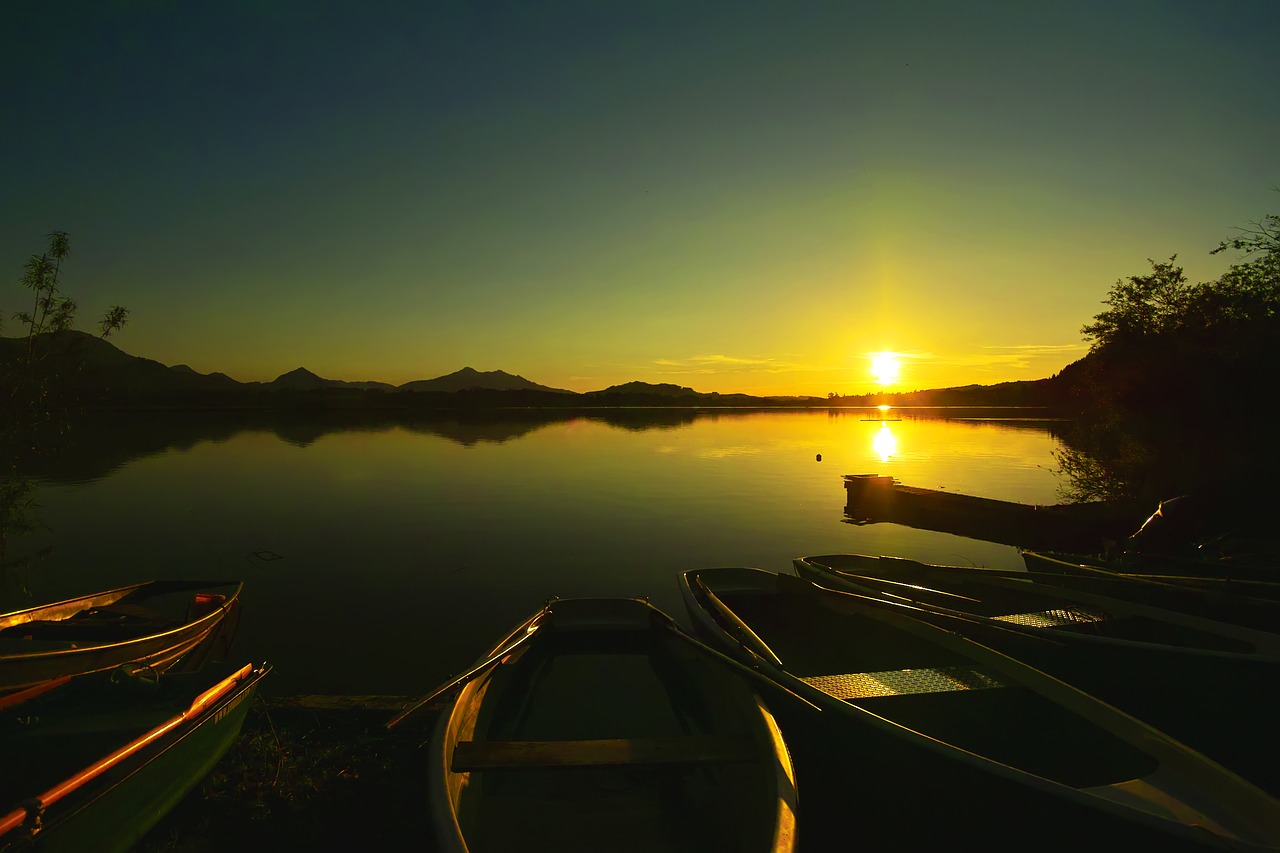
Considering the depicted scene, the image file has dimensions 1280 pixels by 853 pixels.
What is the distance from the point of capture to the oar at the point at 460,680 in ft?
18.3

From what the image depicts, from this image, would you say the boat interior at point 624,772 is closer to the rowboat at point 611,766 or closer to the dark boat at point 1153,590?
the rowboat at point 611,766

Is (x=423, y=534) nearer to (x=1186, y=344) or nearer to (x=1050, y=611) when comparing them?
(x=1050, y=611)

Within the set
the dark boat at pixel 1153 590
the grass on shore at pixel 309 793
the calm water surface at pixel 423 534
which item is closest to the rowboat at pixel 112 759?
the grass on shore at pixel 309 793

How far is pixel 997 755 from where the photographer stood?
6.13 m

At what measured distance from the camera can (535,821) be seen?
17.1 feet

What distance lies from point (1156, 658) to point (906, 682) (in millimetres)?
2759

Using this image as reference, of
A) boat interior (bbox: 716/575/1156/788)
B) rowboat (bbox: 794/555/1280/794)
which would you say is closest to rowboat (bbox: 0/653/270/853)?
boat interior (bbox: 716/575/1156/788)

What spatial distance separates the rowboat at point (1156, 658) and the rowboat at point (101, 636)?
10674mm

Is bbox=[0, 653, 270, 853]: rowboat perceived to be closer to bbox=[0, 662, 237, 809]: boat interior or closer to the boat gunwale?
bbox=[0, 662, 237, 809]: boat interior

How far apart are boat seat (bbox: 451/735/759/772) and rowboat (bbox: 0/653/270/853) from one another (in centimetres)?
250

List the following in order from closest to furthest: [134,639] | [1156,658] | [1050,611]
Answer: [1156,658]
[134,639]
[1050,611]

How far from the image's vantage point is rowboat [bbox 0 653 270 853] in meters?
4.24

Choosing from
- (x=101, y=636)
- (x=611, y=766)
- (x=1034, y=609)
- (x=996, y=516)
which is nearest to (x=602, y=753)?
(x=611, y=766)

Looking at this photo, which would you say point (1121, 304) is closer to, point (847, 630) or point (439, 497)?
point (847, 630)
